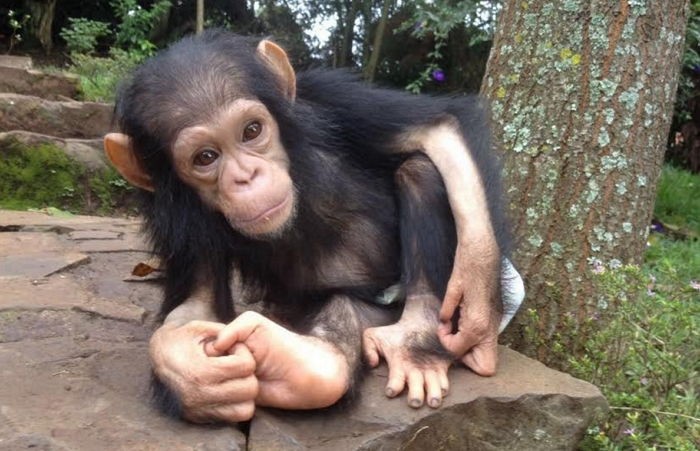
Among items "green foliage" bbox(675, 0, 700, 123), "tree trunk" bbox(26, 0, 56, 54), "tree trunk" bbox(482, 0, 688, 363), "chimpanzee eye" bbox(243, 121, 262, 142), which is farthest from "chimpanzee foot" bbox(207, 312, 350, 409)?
"tree trunk" bbox(26, 0, 56, 54)

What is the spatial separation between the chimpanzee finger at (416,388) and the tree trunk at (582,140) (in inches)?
41.7

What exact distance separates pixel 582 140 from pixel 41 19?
10222 millimetres

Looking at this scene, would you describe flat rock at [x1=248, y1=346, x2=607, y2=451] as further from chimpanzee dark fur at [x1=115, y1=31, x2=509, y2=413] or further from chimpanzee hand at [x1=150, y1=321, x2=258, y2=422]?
chimpanzee dark fur at [x1=115, y1=31, x2=509, y2=413]

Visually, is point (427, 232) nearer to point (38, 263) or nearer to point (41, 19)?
point (38, 263)

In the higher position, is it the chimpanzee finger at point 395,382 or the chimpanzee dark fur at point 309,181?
the chimpanzee dark fur at point 309,181

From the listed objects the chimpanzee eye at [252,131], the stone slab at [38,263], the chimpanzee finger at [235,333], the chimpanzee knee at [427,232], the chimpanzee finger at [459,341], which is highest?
the chimpanzee eye at [252,131]

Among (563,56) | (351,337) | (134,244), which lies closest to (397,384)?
(351,337)

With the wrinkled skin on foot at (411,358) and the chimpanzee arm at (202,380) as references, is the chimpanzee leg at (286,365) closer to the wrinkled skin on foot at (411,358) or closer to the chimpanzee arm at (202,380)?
the chimpanzee arm at (202,380)

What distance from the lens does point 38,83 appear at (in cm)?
877

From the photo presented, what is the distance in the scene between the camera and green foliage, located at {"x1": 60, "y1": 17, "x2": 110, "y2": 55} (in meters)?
11.1

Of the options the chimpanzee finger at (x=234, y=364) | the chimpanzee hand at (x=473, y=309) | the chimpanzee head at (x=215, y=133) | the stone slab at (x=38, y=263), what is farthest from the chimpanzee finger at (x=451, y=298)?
the stone slab at (x=38, y=263)

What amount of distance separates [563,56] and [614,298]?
1038mm

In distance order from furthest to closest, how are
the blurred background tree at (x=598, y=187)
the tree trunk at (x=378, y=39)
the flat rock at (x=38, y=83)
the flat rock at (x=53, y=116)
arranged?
the tree trunk at (x=378, y=39) → the flat rock at (x=38, y=83) → the flat rock at (x=53, y=116) → the blurred background tree at (x=598, y=187)

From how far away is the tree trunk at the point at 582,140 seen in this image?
3.46 m
